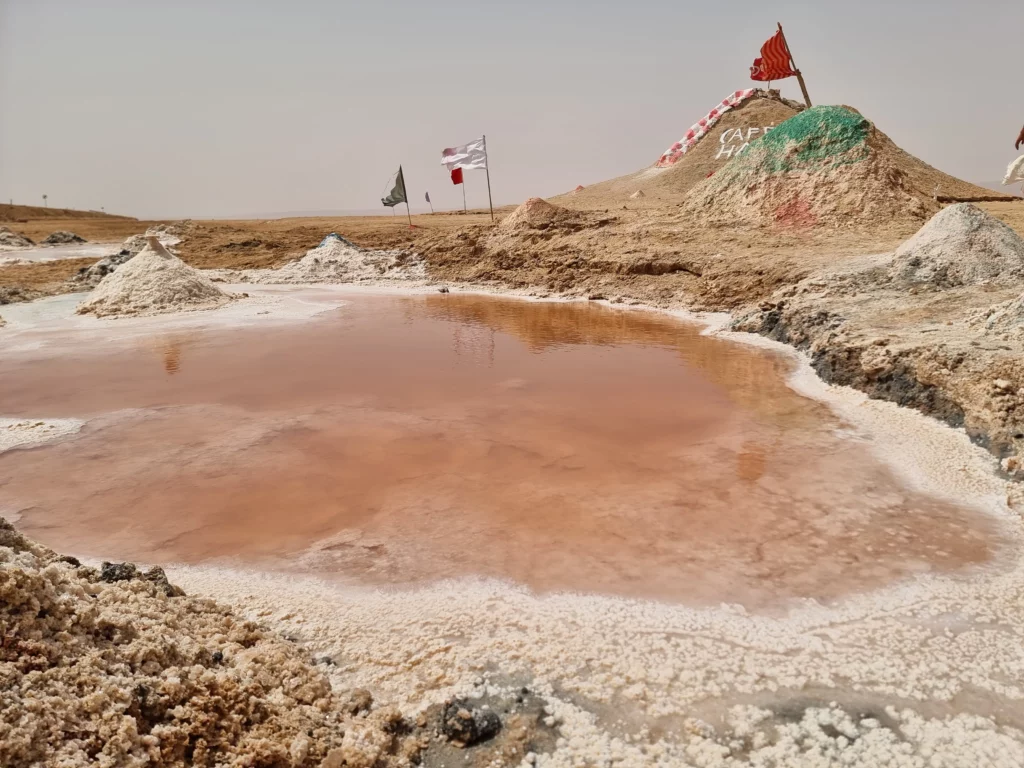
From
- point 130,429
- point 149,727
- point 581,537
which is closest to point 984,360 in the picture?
point 581,537

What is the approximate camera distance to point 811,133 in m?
14.6

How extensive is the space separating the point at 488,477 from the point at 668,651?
7.24 feet

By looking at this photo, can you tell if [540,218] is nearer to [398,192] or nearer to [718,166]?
[398,192]

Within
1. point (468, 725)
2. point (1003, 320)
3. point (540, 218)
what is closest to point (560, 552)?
point (468, 725)

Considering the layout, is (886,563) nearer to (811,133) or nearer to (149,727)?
(149,727)

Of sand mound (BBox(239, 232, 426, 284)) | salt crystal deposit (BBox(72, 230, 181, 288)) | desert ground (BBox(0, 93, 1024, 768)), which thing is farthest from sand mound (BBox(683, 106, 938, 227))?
salt crystal deposit (BBox(72, 230, 181, 288))

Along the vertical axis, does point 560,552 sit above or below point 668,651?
above

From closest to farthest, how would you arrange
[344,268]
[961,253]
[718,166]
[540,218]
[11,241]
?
[961,253] < [540,218] < [344,268] < [11,241] < [718,166]

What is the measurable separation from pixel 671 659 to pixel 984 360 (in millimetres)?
4650

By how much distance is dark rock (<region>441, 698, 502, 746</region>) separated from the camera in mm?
2467

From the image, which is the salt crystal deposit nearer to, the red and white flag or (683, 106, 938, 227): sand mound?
the red and white flag

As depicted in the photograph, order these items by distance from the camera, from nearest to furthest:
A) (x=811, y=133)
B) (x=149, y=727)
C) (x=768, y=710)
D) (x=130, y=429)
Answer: (x=149, y=727) < (x=768, y=710) < (x=130, y=429) < (x=811, y=133)

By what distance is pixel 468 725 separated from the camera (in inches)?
97.9

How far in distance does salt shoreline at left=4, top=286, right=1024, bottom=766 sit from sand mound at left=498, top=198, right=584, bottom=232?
14.5 metres
